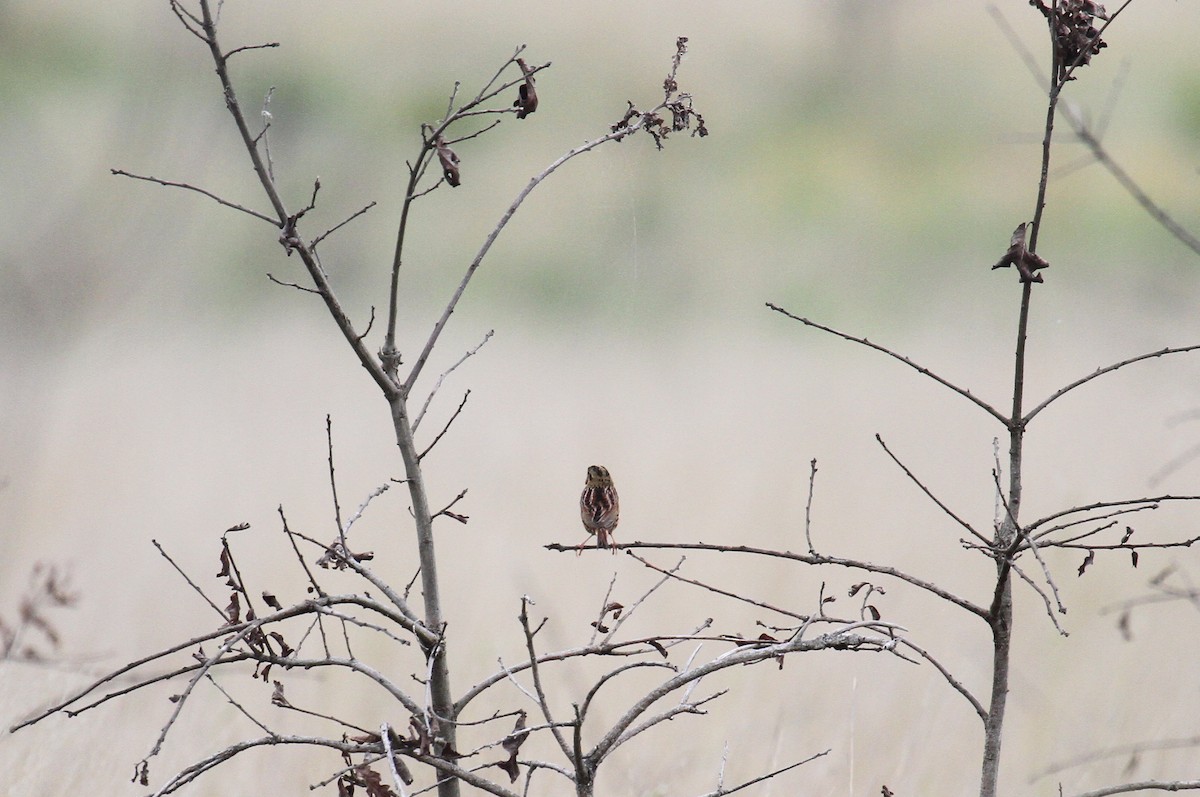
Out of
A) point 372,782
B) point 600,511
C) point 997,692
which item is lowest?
point 372,782

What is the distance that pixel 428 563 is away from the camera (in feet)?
3.33

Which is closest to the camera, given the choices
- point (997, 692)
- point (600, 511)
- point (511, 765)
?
point (511, 765)

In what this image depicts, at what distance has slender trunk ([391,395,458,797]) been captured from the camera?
1.01 m

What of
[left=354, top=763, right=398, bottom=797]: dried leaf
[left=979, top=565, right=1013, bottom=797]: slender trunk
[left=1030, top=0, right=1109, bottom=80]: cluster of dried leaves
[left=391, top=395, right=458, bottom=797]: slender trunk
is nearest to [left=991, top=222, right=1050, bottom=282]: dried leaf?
[left=1030, top=0, right=1109, bottom=80]: cluster of dried leaves

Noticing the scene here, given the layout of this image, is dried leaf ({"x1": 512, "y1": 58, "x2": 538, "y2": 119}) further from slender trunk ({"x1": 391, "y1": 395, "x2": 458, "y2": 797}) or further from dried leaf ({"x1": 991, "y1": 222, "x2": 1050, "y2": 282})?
dried leaf ({"x1": 991, "y1": 222, "x2": 1050, "y2": 282})

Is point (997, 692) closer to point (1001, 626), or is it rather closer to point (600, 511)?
point (1001, 626)

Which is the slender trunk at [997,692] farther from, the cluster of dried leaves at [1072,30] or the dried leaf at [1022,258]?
the cluster of dried leaves at [1072,30]

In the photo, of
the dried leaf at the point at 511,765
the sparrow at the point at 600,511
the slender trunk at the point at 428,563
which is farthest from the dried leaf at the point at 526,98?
the sparrow at the point at 600,511

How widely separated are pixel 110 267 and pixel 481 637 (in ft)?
8.38

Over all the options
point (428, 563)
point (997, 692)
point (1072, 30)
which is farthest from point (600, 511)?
point (1072, 30)

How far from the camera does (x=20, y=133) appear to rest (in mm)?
4766

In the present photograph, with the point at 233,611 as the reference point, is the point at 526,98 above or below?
above

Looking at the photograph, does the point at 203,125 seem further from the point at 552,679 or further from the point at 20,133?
the point at 552,679

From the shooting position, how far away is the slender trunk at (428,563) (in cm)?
101
